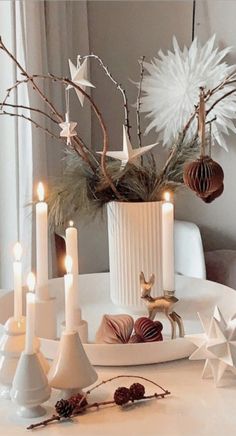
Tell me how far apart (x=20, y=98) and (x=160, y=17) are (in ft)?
1.78

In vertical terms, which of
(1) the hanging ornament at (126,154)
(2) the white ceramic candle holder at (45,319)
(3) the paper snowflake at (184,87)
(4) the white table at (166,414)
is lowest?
(4) the white table at (166,414)

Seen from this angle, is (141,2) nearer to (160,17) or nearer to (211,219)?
(160,17)

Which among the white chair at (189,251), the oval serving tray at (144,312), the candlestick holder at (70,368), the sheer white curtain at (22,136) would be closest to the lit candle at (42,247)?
the oval serving tray at (144,312)

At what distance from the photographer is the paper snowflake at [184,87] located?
6.45 ft

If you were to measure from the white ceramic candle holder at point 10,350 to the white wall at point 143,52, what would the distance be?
105 centimetres

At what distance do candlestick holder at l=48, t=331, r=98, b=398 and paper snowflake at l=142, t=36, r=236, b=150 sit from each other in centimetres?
104

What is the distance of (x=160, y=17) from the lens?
2.11 metres

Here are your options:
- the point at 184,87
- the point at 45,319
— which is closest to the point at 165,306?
the point at 45,319

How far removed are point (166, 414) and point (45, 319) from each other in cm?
33

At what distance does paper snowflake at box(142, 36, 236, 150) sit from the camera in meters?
1.97

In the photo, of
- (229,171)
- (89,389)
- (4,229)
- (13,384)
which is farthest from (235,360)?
(229,171)

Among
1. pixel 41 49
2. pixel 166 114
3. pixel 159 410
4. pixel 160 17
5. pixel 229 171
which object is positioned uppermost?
pixel 160 17

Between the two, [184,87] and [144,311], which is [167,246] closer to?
[144,311]

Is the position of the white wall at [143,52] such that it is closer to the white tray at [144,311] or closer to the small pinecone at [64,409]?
the white tray at [144,311]
